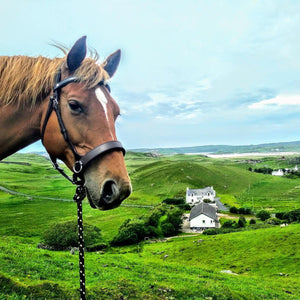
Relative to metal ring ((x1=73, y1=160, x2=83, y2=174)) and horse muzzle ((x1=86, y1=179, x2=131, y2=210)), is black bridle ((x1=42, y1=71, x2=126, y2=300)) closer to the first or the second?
metal ring ((x1=73, y1=160, x2=83, y2=174))

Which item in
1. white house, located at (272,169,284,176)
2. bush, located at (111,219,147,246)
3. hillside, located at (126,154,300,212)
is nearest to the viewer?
bush, located at (111,219,147,246)

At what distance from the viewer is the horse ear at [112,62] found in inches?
150

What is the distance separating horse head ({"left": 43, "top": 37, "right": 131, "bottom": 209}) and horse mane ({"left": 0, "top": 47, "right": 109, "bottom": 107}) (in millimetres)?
23

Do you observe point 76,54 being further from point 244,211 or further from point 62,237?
point 244,211

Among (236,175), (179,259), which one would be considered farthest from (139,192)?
(179,259)

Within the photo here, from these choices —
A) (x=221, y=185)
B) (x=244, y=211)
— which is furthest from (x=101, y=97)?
(x=221, y=185)

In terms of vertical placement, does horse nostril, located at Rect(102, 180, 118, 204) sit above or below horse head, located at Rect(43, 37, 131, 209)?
below

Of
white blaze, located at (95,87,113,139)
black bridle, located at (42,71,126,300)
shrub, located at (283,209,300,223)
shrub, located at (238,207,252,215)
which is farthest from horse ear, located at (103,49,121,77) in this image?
shrub, located at (238,207,252,215)

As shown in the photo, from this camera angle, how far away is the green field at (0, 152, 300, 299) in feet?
32.9

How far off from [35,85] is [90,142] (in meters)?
1.24

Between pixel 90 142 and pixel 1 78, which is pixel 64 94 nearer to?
pixel 90 142

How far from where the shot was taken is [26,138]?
3559 mm

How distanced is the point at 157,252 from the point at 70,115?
49.4 metres

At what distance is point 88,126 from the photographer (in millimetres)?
3047
